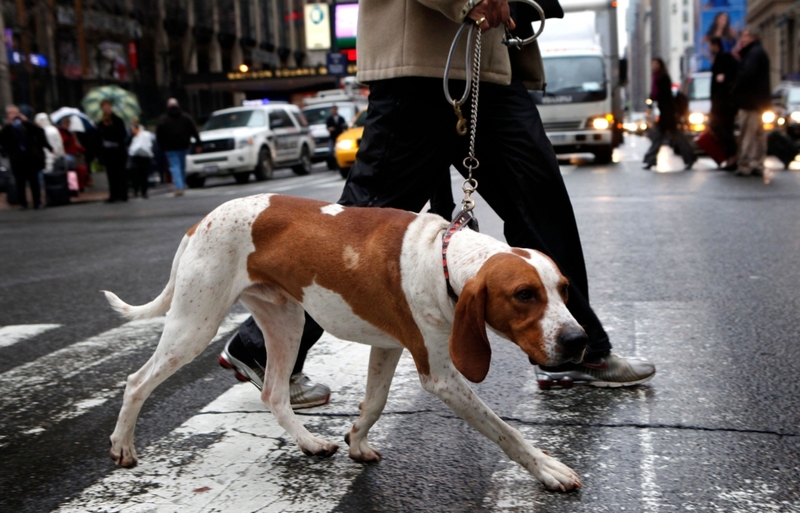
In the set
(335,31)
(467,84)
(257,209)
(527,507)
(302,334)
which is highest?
(335,31)

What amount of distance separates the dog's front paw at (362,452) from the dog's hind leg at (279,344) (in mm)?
267

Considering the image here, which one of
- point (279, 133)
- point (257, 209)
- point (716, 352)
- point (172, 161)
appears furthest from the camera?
point (279, 133)

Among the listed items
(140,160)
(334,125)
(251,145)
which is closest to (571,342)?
(140,160)

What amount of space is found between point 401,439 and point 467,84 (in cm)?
124

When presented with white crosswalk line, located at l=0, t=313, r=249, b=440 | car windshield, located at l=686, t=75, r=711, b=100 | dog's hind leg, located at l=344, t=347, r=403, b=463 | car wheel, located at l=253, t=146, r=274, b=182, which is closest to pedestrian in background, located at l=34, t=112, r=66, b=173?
car wheel, located at l=253, t=146, r=274, b=182

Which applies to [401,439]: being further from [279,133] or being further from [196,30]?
[196,30]

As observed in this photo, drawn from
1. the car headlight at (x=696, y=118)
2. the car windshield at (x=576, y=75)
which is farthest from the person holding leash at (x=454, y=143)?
the car headlight at (x=696, y=118)

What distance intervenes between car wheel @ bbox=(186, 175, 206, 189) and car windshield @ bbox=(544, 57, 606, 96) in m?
8.24

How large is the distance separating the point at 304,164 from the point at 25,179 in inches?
358

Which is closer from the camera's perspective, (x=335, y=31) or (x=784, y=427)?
(x=784, y=427)

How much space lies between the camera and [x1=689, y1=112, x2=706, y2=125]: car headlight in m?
23.1

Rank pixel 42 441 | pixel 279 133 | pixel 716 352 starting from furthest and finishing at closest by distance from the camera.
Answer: pixel 279 133 < pixel 716 352 < pixel 42 441

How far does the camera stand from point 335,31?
1879 inches

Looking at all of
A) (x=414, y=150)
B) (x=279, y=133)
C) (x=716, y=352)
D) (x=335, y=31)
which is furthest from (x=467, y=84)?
(x=335, y=31)
